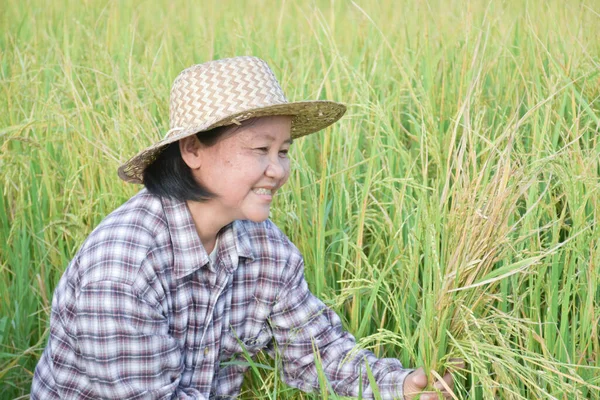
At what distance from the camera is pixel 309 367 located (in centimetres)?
237

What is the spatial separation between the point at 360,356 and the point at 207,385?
39 cm

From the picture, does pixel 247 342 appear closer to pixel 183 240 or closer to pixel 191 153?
pixel 183 240

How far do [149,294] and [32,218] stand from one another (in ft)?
3.37

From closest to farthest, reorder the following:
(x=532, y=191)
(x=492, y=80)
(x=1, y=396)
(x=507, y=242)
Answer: (x=507, y=242), (x=532, y=191), (x=1, y=396), (x=492, y=80)

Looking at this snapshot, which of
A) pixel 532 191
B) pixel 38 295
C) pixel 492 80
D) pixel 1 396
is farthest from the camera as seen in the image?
pixel 492 80

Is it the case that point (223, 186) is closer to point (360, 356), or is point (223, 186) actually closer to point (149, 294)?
point (149, 294)

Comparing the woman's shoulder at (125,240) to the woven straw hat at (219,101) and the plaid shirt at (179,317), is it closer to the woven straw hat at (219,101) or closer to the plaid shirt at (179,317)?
the plaid shirt at (179,317)

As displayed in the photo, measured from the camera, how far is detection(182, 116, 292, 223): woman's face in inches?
82.1

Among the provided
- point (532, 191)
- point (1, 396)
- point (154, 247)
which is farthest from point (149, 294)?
point (532, 191)

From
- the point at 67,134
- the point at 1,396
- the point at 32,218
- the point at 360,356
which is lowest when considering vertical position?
the point at 1,396

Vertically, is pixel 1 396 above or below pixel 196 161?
below

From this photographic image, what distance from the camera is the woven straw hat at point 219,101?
206 cm

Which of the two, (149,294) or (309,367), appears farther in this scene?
(309,367)

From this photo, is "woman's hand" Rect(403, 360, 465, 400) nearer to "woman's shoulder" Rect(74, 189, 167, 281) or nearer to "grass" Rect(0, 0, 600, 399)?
"grass" Rect(0, 0, 600, 399)
